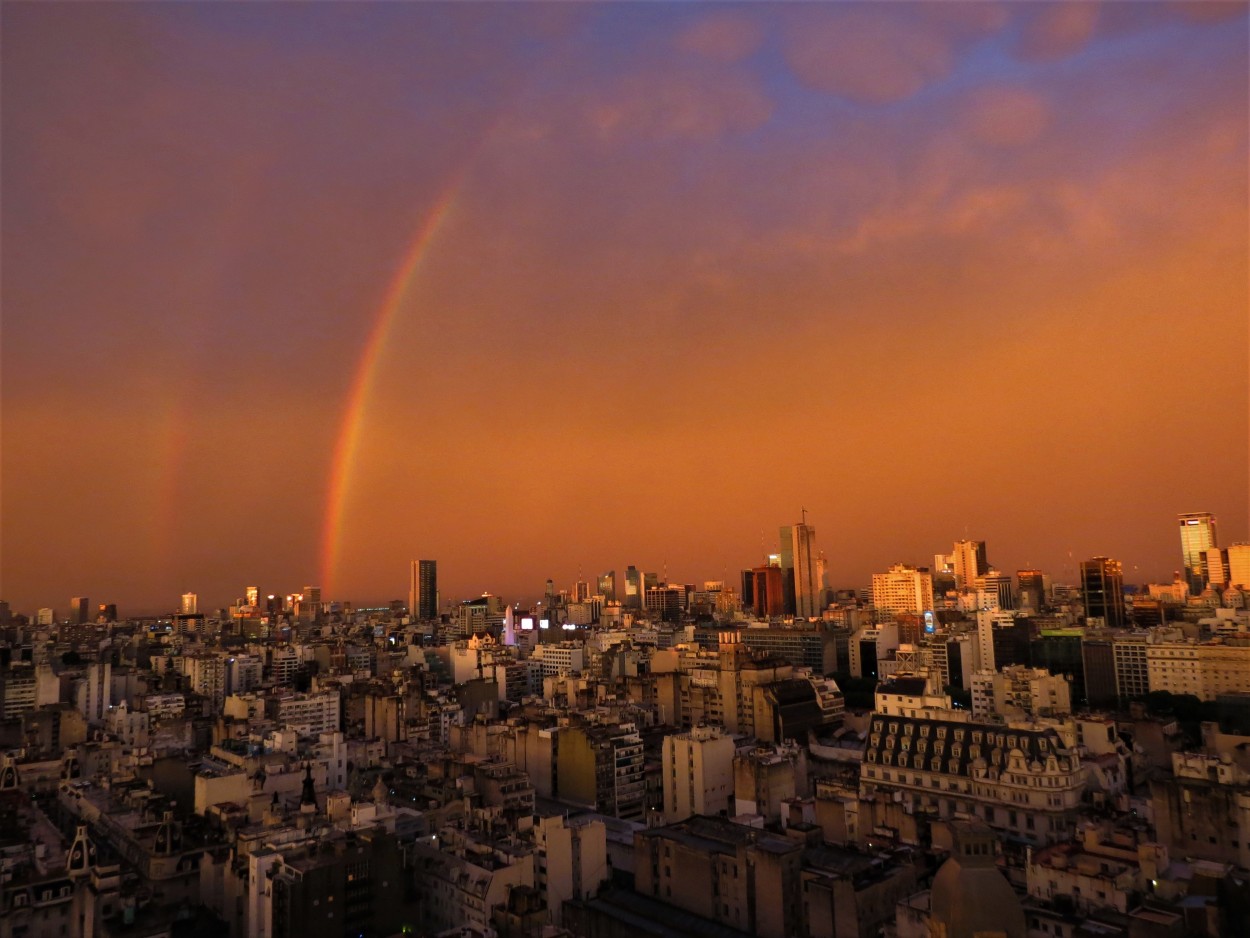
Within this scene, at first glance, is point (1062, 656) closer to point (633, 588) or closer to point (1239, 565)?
point (1239, 565)

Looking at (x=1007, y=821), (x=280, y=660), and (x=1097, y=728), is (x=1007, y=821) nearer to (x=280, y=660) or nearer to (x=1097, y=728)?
(x=1097, y=728)

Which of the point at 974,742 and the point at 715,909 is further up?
the point at 974,742

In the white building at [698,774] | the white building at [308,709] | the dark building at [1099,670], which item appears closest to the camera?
the white building at [698,774]

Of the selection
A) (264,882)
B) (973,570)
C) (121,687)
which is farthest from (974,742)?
(973,570)

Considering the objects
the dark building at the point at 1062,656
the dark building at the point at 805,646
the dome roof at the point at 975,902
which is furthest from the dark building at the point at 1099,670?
the dome roof at the point at 975,902

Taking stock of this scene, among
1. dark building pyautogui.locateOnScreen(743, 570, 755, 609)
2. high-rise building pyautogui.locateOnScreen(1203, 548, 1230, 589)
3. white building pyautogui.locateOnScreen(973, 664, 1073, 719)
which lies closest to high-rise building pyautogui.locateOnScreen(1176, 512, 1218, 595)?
high-rise building pyautogui.locateOnScreen(1203, 548, 1230, 589)

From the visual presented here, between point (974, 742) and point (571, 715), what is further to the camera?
point (571, 715)

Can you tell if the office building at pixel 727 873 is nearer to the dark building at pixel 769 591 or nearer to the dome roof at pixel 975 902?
the dome roof at pixel 975 902
